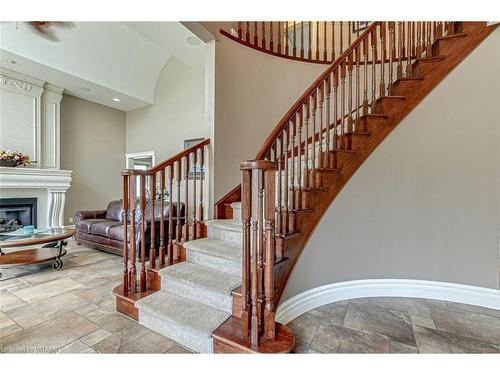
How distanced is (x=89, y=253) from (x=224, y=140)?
2898 millimetres

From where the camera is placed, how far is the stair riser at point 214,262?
1992mm

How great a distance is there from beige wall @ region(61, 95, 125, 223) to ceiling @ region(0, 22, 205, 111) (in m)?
0.41

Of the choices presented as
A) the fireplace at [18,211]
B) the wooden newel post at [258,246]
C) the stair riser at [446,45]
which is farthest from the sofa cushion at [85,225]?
the stair riser at [446,45]

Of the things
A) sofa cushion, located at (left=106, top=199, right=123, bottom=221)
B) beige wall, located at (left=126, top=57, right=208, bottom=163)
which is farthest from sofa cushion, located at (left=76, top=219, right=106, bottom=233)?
beige wall, located at (left=126, top=57, right=208, bottom=163)

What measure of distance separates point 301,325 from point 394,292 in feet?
4.02

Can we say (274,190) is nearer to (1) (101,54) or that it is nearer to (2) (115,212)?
(2) (115,212)

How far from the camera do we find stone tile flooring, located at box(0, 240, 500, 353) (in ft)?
5.33

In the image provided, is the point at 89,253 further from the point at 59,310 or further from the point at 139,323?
the point at 139,323

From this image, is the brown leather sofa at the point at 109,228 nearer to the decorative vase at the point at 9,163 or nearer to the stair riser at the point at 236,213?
the stair riser at the point at 236,213

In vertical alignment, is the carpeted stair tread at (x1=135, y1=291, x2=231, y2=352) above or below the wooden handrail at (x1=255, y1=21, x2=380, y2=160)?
below

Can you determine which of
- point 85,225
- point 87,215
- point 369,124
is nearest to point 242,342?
point 369,124

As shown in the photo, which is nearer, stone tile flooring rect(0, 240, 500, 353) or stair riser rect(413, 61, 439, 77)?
stone tile flooring rect(0, 240, 500, 353)

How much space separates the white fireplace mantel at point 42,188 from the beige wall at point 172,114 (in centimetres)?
192

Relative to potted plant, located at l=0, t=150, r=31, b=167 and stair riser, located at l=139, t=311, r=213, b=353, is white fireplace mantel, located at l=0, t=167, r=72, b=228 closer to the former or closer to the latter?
potted plant, located at l=0, t=150, r=31, b=167
